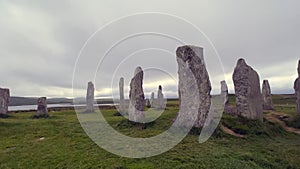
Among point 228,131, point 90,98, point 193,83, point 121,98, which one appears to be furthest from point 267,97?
point 90,98

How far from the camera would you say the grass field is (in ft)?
46.6

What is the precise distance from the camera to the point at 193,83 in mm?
20969

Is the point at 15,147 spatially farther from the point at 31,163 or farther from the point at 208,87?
the point at 208,87

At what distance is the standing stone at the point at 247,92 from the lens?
25188 mm

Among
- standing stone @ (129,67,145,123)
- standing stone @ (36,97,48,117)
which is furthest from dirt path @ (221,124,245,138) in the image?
Answer: standing stone @ (36,97,48,117)

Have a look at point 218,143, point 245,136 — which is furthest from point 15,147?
point 245,136

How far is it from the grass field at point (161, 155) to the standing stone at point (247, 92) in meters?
1.51

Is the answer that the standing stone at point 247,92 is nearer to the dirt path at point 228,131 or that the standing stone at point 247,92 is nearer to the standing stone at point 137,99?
the dirt path at point 228,131

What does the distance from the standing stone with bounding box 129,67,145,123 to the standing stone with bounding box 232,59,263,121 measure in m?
8.75

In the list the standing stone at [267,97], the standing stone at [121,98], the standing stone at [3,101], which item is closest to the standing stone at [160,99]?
the standing stone at [121,98]

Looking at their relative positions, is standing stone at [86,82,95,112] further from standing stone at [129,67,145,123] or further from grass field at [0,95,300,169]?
standing stone at [129,67,145,123]

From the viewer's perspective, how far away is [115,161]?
1411 cm

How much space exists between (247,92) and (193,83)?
7.04m

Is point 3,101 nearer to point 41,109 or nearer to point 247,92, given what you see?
point 41,109
